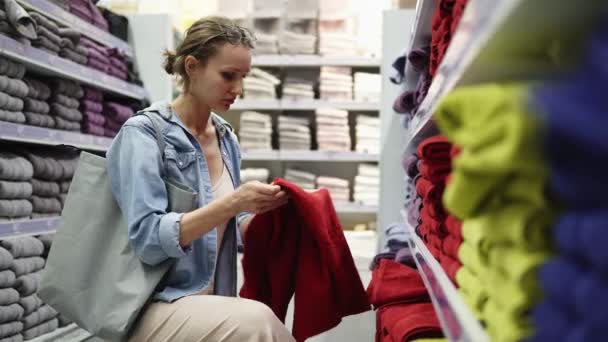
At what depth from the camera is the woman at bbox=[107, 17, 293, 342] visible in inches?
63.7

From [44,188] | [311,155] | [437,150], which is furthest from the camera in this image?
[311,155]

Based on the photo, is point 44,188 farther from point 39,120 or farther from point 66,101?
point 66,101

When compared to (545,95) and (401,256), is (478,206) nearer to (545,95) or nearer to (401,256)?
(545,95)

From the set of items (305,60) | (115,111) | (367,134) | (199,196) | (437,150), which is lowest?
(199,196)

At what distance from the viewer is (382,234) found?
337 cm

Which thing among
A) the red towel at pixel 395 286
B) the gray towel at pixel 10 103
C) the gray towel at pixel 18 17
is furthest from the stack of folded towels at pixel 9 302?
the red towel at pixel 395 286

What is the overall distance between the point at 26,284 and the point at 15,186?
470 millimetres

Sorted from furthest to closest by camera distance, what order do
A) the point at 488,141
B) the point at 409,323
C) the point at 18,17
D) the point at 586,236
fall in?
the point at 18,17
the point at 409,323
the point at 488,141
the point at 586,236

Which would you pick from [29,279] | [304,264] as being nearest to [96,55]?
[29,279]

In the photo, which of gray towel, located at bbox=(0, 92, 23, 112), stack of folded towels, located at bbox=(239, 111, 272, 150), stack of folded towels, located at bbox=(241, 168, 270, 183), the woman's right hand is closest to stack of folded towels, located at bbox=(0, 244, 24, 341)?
gray towel, located at bbox=(0, 92, 23, 112)

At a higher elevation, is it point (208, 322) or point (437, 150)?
point (437, 150)

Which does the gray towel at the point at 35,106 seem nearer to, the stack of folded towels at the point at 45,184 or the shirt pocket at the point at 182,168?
the stack of folded towels at the point at 45,184

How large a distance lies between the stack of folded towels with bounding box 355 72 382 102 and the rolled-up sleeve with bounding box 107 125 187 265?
2.91 meters

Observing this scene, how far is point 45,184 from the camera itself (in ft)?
9.89
